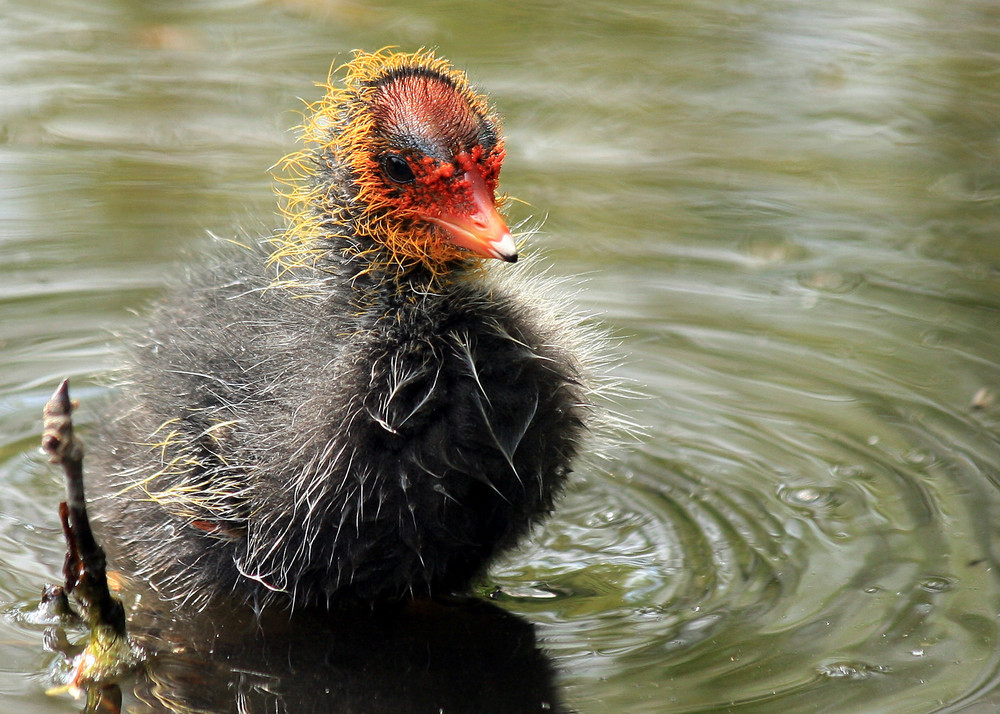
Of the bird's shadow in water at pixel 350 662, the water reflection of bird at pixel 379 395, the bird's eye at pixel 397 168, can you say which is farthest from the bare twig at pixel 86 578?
the bird's eye at pixel 397 168

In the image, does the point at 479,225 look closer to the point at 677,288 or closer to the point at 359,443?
the point at 359,443

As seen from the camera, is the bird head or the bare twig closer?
the bare twig

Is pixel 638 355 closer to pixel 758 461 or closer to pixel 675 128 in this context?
pixel 758 461

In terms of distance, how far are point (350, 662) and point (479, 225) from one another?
1.31 m

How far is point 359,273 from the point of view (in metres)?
3.81

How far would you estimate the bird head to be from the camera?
365 centimetres

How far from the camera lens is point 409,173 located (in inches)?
146

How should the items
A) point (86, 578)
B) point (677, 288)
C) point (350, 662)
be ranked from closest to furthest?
point (86, 578) → point (350, 662) → point (677, 288)

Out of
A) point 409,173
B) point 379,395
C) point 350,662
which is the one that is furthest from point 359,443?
point 409,173

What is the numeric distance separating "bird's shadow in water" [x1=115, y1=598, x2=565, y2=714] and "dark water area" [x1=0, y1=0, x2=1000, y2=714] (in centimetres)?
2

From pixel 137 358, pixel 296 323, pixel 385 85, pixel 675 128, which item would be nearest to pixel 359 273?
pixel 296 323

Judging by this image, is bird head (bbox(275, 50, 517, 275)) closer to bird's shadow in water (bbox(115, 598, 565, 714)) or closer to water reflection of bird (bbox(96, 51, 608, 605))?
water reflection of bird (bbox(96, 51, 608, 605))

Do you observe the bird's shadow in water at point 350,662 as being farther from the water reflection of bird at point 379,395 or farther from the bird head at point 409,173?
the bird head at point 409,173

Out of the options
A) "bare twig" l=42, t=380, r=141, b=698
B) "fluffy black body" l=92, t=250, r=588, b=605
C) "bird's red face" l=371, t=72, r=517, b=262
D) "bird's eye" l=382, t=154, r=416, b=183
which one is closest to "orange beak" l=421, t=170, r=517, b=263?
"bird's red face" l=371, t=72, r=517, b=262
